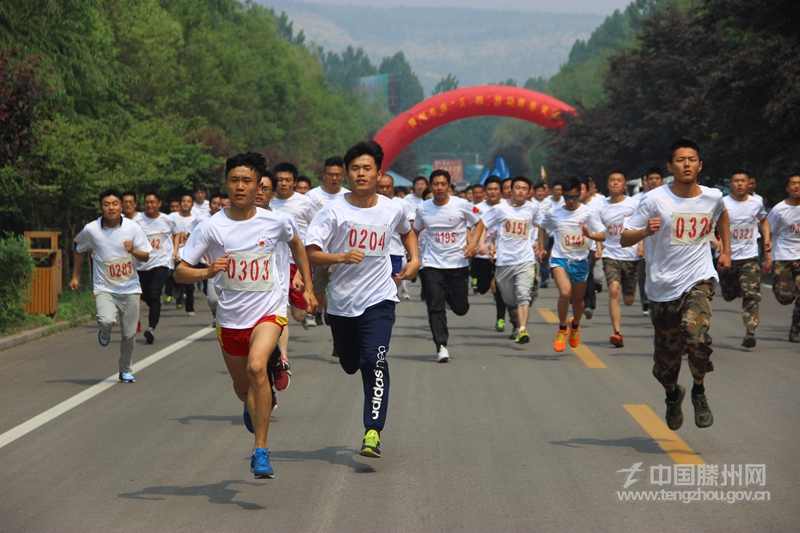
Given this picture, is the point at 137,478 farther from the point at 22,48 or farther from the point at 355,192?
the point at 22,48

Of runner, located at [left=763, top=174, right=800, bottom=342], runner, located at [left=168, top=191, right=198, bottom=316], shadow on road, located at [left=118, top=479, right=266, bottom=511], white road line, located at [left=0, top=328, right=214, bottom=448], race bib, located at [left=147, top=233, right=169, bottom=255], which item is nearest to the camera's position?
shadow on road, located at [left=118, top=479, right=266, bottom=511]

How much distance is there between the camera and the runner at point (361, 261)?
22.9ft

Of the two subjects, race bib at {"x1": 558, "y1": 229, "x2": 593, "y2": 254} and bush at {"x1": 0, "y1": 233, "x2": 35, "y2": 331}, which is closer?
race bib at {"x1": 558, "y1": 229, "x2": 593, "y2": 254}

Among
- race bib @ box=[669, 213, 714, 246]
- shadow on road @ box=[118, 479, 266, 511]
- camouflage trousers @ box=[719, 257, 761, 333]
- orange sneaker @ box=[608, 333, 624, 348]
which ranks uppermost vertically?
race bib @ box=[669, 213, 714, 246]

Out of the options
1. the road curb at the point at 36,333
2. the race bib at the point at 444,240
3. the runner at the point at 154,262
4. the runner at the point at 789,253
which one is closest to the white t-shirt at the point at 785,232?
the runner at the point at 789,253

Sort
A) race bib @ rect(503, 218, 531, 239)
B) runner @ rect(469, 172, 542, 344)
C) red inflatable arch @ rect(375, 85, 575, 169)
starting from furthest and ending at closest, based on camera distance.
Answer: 1. red inflatable arch @ rect(375, 85, 575, 169)
2. race bib @ rect(503, 218, 531, 239)
3. runner @ rect(469, 172, 542, 344)

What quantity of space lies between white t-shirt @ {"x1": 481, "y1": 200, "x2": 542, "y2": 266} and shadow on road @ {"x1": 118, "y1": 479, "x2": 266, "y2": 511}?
7.74 meters

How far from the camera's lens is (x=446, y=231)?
12.2 metres

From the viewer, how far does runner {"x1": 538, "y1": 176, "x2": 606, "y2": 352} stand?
12000mm

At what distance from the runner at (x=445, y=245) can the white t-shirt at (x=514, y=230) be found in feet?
4.03

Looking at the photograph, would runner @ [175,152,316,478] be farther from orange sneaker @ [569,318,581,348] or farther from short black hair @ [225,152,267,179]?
orange sneaker @ [569,318,581,348]

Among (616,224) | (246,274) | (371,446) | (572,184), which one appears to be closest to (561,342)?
(572,184)

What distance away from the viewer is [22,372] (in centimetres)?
1120

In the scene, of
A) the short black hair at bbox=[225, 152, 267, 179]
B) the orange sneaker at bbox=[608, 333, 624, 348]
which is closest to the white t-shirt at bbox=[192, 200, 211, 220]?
the orange sneaker at bbox=[608, 333, 624, 348]
